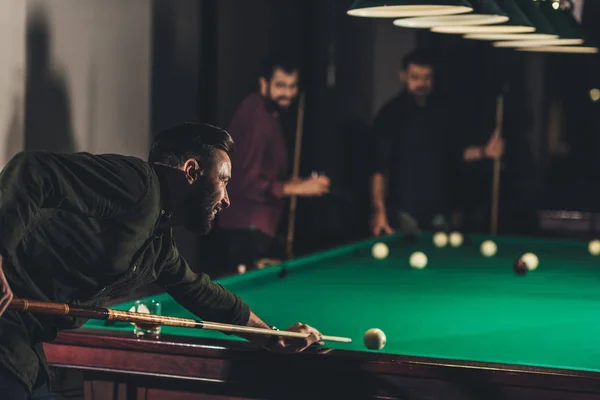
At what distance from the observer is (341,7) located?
24.7ft

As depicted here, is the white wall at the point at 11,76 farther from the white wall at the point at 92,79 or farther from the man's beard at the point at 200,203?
the man's beard at the point at 200,203

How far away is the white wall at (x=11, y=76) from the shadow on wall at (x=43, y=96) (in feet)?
0.17

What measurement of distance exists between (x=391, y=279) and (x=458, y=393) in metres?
1.66

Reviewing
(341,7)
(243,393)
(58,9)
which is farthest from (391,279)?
(341,7)

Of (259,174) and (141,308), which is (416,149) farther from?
(141,308)

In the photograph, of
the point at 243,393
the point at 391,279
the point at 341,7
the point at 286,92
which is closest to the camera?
the point at 243,393

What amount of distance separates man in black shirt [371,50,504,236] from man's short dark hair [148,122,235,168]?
4840mm

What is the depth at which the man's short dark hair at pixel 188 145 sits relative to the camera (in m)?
2.06

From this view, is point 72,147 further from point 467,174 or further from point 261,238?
point 467,174

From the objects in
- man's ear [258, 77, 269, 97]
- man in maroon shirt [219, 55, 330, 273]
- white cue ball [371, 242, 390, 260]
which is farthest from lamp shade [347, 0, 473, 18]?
man's ear [258, 77, 269, 97]

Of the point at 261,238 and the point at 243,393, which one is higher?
the point at 243,393

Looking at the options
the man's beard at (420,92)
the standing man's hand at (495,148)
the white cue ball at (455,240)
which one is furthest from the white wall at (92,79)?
the standing man's hand at (495,148)

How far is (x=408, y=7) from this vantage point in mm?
3174

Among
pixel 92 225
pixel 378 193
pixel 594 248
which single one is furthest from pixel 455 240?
pixel 92 225
